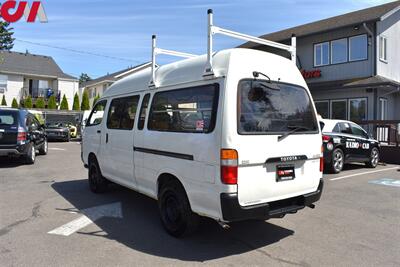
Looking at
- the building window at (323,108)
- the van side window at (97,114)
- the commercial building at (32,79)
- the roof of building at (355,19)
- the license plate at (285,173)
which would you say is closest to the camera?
the license plate at (285,173)

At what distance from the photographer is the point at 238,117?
437cm

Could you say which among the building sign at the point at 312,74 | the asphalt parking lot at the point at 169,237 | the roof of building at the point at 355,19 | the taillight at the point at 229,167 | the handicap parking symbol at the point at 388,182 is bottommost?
the asphalt parking lot at the point at 169,237

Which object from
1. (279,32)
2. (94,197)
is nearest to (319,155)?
(94,197)

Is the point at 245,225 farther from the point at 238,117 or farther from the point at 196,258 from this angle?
the point at 238,117

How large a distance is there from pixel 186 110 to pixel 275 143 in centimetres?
126

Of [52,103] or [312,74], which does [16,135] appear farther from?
[52,103]

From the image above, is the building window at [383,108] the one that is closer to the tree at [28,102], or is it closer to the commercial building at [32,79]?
the tree at [28,102]

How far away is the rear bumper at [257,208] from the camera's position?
165 inches

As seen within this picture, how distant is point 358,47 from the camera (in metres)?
19.2

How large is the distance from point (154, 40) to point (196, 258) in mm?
3430

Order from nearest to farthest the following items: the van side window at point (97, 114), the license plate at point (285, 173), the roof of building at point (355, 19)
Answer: the license plate at point (285, 173)
the van side window at point (97, 114)
the roof of building at point (355, 19)

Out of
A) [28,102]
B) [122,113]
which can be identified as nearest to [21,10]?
[122,113]

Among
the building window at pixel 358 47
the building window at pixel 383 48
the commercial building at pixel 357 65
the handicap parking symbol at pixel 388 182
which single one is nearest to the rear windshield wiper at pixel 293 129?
the handicap parking symbol at pixel 388 182

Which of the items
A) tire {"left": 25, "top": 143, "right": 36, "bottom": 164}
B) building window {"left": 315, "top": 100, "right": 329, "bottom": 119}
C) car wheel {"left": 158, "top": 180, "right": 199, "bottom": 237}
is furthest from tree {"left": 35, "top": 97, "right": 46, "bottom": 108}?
car wheel {"left": 158, "top": 180, "right": 199, "bottom": 237}
